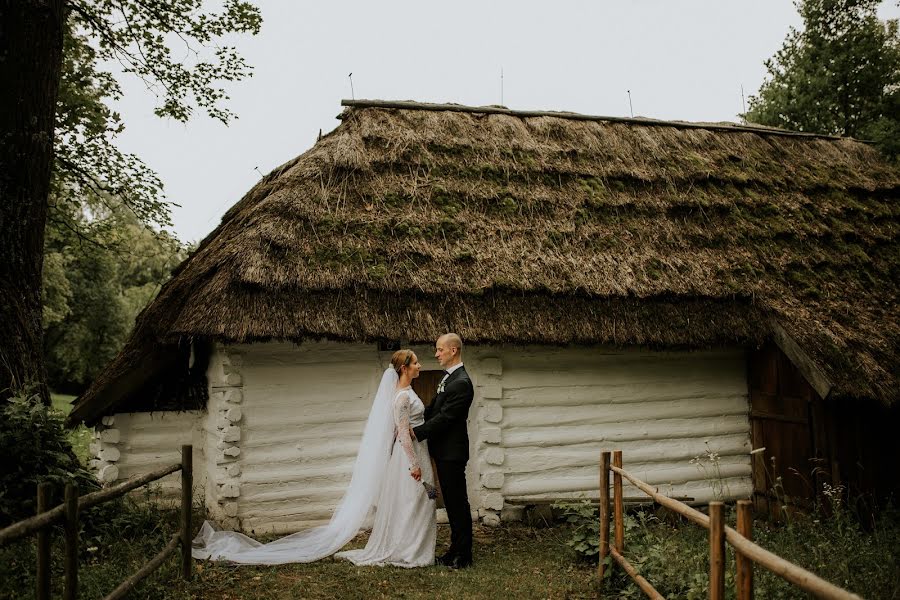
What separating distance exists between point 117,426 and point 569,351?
510 cm

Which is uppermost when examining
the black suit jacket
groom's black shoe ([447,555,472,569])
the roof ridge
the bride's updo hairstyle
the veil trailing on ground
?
the roof ridge

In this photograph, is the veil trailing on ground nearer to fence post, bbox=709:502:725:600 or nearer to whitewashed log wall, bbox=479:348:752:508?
whitewashed log wall, bbox=479:348:752:508

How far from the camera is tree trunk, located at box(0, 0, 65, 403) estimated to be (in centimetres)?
598

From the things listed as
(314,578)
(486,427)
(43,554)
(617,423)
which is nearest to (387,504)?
(314,578)

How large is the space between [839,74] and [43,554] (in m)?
17.5

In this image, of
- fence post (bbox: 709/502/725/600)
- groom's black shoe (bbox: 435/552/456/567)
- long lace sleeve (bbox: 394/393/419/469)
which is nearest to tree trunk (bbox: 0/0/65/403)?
long lace sleeve (bbox: 394/393/419/469)

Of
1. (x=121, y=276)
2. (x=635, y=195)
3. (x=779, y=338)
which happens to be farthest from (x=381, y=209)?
(x=121, y=276)

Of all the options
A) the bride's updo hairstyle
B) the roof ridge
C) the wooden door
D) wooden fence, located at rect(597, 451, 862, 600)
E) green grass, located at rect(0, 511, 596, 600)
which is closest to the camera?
wooden fence, located at rect(597, 451, 862, 600)

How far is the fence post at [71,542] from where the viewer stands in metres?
3.45

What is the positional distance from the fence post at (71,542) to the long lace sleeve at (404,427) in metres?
2.68

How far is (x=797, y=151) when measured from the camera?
10656mm

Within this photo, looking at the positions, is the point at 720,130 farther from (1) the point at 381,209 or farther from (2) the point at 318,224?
(2) the point at 318,224

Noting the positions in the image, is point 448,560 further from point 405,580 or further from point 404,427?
point 404,427

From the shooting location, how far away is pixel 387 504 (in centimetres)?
584
